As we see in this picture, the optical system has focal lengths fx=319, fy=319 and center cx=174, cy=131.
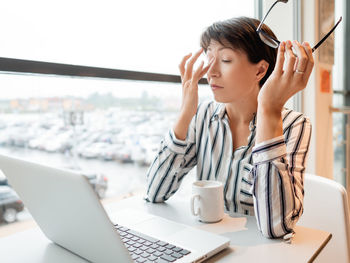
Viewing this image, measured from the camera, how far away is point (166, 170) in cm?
110

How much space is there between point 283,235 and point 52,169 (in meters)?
0.57

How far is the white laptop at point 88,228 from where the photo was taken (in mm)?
534

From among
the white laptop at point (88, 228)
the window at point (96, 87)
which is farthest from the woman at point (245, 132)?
the window at point (96, 87)

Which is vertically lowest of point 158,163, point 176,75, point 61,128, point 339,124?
point 339,124

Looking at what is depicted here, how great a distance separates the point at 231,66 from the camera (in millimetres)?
1057

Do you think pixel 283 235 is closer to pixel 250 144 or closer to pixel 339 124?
pixel 250 144

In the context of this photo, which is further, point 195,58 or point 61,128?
point 61,128

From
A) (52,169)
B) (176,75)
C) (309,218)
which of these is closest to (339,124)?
(176,75)

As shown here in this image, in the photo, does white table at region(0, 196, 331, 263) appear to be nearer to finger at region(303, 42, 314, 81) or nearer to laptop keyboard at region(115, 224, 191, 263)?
laptop keyboard at region(115, 224, 191, 263)

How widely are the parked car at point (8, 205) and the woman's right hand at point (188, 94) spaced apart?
0.65 meters

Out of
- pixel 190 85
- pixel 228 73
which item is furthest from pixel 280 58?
pixel 190 85

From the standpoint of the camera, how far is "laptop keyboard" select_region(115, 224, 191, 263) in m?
0.65

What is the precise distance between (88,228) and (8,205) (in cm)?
75

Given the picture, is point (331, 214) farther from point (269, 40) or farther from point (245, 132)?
point (269, 40)
